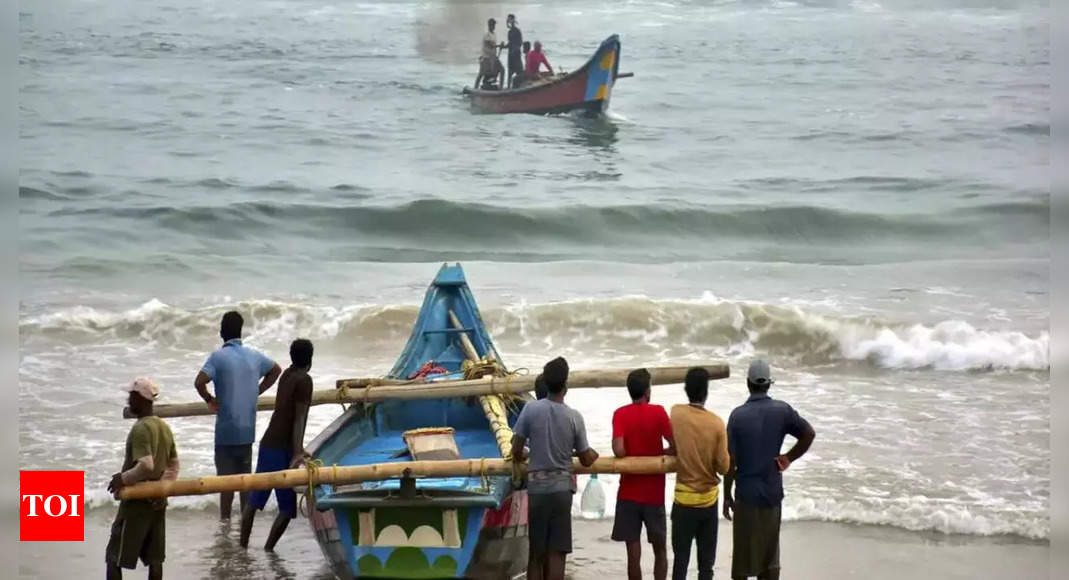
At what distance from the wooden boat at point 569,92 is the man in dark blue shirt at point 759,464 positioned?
18319mm

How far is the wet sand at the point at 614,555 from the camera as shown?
7754mm

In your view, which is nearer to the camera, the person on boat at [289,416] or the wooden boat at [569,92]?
the person on boat at [289,416]

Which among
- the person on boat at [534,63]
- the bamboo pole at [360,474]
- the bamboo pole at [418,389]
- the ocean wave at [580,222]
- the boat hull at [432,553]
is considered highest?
the person on boat at [534,63]

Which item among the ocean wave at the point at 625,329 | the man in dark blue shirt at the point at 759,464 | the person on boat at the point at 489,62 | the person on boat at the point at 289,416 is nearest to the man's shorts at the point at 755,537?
the man in dark blue shirt at the point at 759,464

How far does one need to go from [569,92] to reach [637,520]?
18700 millimetres

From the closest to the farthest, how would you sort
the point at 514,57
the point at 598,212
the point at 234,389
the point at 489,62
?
Result: 1. the point at 234,389
2. the point at 598,212
3. the point at 489,62
4. the point at 514,57

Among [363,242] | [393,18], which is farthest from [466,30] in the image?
[363,242]

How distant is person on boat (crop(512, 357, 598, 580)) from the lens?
6316 mm

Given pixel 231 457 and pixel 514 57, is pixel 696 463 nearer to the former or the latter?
pixel 231 457

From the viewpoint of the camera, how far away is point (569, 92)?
2473 centimetres

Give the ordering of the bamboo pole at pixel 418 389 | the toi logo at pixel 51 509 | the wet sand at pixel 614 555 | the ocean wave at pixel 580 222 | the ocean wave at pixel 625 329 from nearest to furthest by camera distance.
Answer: the bamboo pole at pixel 418 389, the wet sand at pixel 614 555, the toi logo at pixel 51 509, the ocean wave at pixel 625 329, the ocean wave at pixel 580 222

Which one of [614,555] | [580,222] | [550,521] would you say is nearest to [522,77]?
[580,222]

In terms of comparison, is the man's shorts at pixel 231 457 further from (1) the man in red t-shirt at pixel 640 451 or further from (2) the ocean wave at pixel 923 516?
(2) the ocean wave at pixel 923 516

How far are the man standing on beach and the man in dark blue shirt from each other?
76 millimetres
